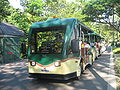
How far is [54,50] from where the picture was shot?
6125 millimetres

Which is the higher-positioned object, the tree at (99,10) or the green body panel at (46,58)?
the tree at (99,10)

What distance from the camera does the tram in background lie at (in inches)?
227

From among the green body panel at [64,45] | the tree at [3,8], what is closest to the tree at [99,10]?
the tree at [3,8]

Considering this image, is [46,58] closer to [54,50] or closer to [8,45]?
[54,50]

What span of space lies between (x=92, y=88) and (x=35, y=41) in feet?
10.8

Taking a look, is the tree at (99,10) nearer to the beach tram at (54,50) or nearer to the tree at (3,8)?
the tree at (3,8)

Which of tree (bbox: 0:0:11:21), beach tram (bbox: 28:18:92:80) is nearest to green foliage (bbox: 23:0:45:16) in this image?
tree (bbox: 0:0:11:21)

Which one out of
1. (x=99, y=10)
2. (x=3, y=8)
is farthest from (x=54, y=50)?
(x=99, y=10)

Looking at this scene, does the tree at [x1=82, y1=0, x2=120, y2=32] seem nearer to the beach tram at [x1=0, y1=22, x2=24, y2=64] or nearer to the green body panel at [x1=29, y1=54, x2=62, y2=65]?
the beach tram at [x1=0, y1=22, x2=24, y2=64]

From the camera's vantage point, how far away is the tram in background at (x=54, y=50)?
5.76 metres

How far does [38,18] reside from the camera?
1433cm

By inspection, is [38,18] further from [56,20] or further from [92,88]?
[92,88]

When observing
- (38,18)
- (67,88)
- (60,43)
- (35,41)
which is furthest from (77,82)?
(38,18)

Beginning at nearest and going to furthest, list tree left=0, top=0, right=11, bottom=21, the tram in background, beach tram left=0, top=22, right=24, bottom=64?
the tram in background → beach tram left=0, top=22, right=24, bottom=64 → tree left=0, top=0, right=11, bottom=21
